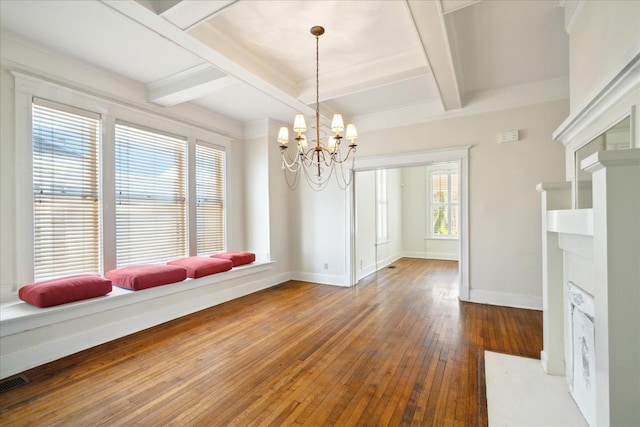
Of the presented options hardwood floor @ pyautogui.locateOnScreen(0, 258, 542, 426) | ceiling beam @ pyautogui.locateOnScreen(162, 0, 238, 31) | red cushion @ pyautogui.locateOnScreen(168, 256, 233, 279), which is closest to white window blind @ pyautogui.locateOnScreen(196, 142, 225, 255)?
red cushion @ pyautogui.locateOnScreen(168, 256, 233, 279)

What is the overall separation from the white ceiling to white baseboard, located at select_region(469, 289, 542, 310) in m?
2.70

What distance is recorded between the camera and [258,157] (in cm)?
538

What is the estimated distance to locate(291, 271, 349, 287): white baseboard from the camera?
527 cm

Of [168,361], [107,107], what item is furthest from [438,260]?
[107,107]

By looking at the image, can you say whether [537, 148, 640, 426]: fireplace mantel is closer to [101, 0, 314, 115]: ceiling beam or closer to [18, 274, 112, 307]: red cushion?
[101, 0, 314, 115]: ceiling beam

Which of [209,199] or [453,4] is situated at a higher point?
[453,4]

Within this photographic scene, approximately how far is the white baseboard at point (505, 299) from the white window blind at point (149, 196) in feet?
14.9

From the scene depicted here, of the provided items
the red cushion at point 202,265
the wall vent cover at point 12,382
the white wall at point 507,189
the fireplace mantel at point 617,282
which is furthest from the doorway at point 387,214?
the wall vent cover at point 12,382

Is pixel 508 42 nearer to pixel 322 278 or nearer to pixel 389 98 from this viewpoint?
pixel 389 98

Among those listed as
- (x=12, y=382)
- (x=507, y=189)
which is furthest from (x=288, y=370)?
(x=507, y=189)

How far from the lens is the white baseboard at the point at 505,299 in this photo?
3873 mm

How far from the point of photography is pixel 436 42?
2.55 meters

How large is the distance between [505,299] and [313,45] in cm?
416

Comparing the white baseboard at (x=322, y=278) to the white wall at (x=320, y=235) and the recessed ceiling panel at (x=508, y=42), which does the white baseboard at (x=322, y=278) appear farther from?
the recessed ceiling panel at (x=508, y=42)
